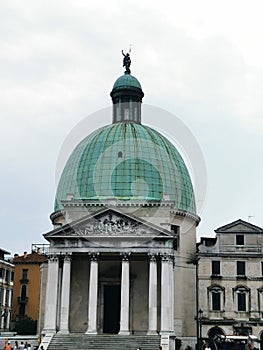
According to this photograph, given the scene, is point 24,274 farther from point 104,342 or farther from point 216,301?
point 104,342

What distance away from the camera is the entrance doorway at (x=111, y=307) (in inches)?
1996

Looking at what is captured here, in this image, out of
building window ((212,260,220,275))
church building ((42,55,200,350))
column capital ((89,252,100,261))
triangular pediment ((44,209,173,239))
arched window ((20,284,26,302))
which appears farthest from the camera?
arched window ((20,284,26,302))

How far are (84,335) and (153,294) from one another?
6.06 meters

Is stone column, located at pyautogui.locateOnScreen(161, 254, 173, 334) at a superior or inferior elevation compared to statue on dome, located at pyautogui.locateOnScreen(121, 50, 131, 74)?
inferior

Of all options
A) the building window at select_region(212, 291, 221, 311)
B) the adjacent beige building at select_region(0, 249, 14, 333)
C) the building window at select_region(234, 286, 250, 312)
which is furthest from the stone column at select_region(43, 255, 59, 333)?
the adjacent beige building at select_region(0, 249, 14, 333)

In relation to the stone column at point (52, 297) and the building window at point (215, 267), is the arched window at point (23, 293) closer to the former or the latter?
the building window at point (215, 267)

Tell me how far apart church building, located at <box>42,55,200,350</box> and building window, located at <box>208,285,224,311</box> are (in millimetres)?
1844

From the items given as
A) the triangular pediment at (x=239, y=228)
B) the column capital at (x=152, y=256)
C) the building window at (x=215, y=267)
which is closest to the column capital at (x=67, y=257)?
the column capital at (x=152, y=256)

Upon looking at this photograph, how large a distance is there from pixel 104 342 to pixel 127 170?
1750 centimetres

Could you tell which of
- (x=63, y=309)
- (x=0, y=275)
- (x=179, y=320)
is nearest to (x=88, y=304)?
(x=63, y=309)

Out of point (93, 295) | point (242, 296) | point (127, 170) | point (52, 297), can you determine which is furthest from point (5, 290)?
point (242, 296)

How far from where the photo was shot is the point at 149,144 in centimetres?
5788

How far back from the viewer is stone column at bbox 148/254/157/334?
45.6 metres

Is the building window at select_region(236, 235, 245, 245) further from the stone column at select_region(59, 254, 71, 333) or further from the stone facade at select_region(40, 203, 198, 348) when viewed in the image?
the stone column at select_region(59, 254, 71, 333)
